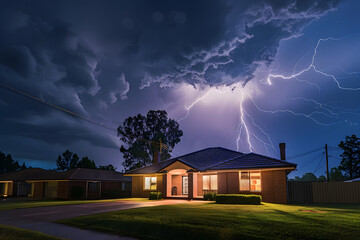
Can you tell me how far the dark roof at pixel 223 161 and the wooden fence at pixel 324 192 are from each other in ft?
13.0

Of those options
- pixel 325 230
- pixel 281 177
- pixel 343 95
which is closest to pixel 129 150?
pixel 281 177

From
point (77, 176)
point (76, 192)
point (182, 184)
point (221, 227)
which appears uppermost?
point (77, 176)

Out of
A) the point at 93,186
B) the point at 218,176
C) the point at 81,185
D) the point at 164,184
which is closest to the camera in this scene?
the point at 218,176

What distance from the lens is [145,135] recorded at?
50469mm

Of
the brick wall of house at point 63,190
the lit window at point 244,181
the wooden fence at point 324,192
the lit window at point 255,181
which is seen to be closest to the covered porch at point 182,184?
the lit window at point 244,181

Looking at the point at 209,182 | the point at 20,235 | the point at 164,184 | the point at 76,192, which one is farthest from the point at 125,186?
the point at 20,235

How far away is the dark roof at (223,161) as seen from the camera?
69.0ft

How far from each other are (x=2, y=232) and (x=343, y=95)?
183 m

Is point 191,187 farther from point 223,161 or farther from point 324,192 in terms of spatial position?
point 324,192

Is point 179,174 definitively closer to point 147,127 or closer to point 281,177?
point 281,177

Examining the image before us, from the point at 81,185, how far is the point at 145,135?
18626 mm

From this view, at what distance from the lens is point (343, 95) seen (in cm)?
15800

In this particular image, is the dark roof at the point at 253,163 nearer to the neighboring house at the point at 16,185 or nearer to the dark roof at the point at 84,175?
the dark roof at the point at 84,175

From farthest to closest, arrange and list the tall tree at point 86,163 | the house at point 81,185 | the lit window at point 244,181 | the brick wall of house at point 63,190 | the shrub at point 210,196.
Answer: the tall tree at point 86,163 < the house at point 81,185 < the brick wall of house at point 63,190 < the shrub at point 210,196 < the lit window at point 244,181
